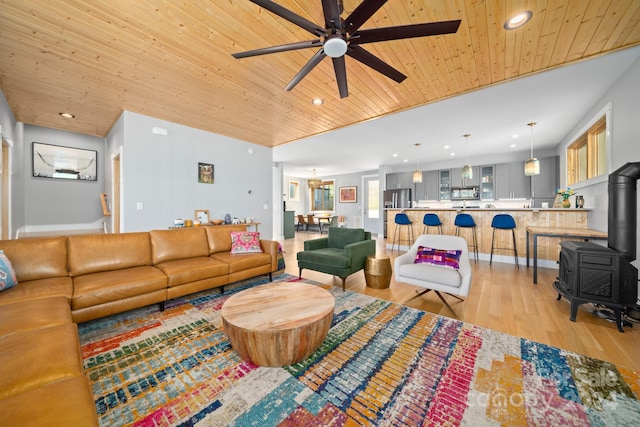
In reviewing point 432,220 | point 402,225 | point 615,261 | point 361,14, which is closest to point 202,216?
point 361,14

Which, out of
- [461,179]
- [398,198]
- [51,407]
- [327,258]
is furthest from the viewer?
[398,198]

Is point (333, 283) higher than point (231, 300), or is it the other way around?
point (231, 300)

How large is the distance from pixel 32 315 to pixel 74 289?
0.65 metres

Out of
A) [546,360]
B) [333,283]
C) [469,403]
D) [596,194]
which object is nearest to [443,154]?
[596,194]

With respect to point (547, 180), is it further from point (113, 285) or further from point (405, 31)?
point (113, 285)

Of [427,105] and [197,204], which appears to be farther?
[197,204]

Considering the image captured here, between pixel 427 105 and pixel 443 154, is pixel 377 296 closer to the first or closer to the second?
pixel 427 105

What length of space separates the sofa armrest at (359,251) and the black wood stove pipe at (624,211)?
251 centimetres

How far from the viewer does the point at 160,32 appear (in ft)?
7.34

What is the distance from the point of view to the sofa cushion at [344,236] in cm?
377

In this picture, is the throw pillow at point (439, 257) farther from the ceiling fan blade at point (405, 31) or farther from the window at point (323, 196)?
the window at point (323, 196)

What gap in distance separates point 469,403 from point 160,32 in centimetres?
375

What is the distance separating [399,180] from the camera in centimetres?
881

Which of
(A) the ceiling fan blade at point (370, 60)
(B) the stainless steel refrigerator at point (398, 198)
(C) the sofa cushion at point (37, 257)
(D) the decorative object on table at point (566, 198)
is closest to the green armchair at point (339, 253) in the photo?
(A) the ceiling fan blade at point (370, 60)
